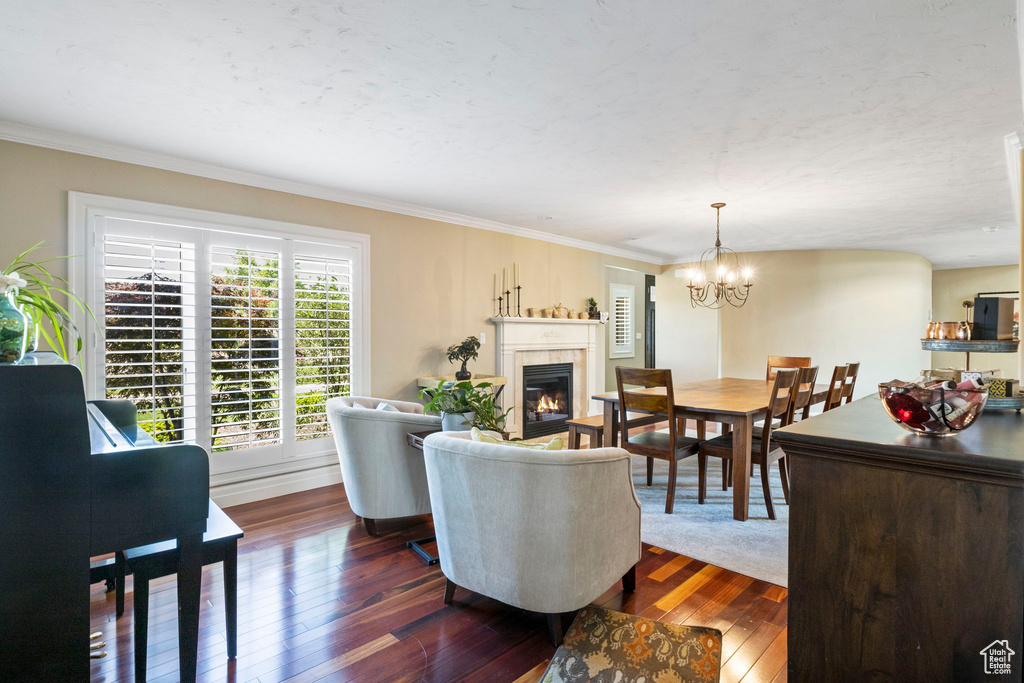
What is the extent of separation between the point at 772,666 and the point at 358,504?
2201 mm

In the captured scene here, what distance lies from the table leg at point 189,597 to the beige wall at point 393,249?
2456mm

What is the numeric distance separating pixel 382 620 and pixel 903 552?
1902 millimetres

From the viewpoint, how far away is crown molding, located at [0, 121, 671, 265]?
9.60 feet

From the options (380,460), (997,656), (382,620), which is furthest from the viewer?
(380,460)

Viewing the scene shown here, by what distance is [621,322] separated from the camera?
8.20 m

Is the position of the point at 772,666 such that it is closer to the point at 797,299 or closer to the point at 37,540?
the point at 37,540

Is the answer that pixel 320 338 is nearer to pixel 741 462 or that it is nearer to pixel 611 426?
pixel 611 426

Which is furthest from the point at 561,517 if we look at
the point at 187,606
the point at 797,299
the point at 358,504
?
the point at 797,299

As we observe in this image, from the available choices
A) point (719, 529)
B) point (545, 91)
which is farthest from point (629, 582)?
point (545, 91)

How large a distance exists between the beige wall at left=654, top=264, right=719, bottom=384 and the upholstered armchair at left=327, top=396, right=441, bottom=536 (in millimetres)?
5735

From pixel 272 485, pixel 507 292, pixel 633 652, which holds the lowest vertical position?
pixel 633 652

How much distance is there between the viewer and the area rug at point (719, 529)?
276 centimetres

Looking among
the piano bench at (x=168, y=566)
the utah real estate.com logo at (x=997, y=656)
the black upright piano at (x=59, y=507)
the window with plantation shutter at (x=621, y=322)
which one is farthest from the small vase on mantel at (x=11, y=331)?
the window with plantation shutter at (x=621, y=322)

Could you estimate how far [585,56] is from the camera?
210 centimetres
